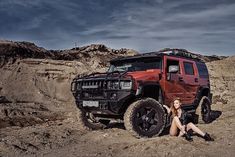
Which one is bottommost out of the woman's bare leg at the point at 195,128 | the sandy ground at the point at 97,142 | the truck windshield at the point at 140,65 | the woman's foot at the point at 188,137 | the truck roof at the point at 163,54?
the sandy ground at the point at 97,142

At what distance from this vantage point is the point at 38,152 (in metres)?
7.35

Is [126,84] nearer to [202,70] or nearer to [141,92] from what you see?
[141,92]

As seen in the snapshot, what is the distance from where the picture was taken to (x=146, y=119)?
8.22 metres

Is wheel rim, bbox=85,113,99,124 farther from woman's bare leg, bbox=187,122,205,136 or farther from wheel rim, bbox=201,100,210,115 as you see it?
wheel rim, bbox=201,100,210,115

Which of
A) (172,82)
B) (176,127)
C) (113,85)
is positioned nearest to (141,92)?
(113,85)

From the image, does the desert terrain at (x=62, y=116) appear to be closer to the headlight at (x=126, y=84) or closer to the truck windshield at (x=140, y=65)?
the headlight at (x=126, y=84)

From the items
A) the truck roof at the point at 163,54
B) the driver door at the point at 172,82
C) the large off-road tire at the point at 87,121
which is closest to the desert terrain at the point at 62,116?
the large off-road tire at the point at 87,121

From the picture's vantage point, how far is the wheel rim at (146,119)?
8151 millimetres

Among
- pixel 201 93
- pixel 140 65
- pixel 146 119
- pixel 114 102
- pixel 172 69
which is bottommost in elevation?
pixel 146 119

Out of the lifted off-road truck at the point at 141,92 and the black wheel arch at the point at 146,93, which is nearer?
the lifted off-road truck at the point at 141,92

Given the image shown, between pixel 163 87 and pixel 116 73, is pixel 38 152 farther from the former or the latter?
pixel 163 87

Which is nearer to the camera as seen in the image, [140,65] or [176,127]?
[176,127]

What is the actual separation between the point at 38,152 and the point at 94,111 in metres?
1.93

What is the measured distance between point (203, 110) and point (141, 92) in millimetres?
3482
